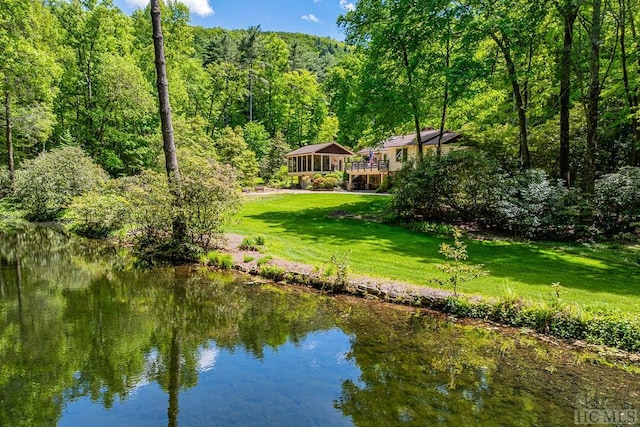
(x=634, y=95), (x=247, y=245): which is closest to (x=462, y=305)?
(x=247, y=245)

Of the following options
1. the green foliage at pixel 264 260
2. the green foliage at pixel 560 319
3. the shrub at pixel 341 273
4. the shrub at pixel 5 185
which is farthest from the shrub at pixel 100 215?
the green foliage at pixel 560 319

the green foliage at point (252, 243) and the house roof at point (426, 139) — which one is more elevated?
the house roof at point (426, 139)

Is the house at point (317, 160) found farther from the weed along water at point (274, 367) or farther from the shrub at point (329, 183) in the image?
the weed along water at point (274, 367)

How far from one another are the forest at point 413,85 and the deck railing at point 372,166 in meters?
6.60

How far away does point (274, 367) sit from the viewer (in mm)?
5336

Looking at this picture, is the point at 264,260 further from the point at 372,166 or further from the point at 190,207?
the point at 372,166

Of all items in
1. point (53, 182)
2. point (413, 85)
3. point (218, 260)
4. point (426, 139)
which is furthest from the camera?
point (426, 139)

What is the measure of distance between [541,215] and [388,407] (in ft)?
37.8

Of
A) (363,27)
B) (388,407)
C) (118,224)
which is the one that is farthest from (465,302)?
(363,27)

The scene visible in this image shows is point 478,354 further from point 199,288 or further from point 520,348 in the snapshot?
point 199,288

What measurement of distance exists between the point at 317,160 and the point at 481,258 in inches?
1269

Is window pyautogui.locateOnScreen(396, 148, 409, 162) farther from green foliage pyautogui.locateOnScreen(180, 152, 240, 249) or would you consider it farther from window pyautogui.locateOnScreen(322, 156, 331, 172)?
green foliage pyautogui.locateOnScreen(180, 152, 240, 249)

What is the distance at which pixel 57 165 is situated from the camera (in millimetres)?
20906

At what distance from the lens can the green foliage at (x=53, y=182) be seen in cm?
2078
